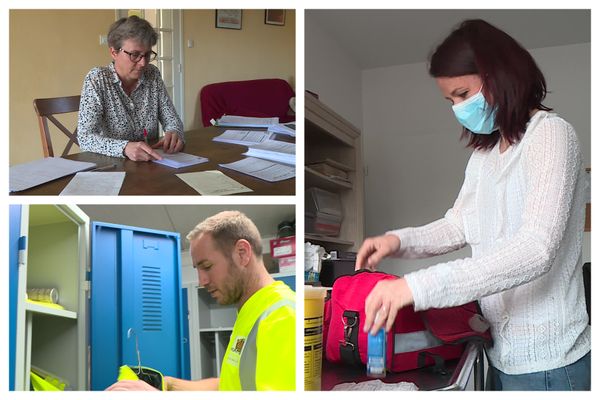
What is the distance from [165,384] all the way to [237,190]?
1.45ft

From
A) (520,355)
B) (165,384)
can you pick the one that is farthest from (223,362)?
(520,355)

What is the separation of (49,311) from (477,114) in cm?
90

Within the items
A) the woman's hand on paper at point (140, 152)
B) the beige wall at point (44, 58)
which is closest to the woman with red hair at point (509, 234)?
the woman's hand on paper at point (140, 152)

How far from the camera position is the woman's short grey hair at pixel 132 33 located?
151 cm

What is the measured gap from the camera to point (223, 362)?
1211 mm

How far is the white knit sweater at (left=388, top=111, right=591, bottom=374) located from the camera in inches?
34.6

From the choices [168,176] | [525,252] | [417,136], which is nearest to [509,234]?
[525,252]

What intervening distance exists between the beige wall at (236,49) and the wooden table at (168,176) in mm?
379

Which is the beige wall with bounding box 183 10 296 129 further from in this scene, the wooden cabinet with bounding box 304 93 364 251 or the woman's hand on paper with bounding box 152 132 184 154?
the wooden cabinet with bounding box 304 93 364 251

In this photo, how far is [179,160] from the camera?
1.34m

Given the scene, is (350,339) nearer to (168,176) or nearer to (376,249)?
(376,249)

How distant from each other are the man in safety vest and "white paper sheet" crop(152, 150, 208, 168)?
14 centimetres

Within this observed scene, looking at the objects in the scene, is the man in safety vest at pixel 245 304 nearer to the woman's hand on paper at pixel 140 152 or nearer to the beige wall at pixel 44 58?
the woman's hand on paper at pixel 140 152

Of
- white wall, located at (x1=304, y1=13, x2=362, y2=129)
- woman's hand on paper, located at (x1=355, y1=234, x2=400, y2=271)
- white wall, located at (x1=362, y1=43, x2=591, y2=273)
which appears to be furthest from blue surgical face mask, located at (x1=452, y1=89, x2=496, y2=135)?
white wall, located at (x1=362, y1=43, x2=591, y2=273)
